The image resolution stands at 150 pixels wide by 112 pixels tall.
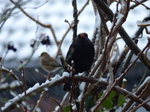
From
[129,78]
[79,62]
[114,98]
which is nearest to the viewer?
[114,98]

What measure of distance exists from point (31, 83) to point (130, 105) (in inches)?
74.3

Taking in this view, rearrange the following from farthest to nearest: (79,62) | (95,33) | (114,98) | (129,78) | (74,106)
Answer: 1. (129,78)
2. (79,62)
3. (95,33)
4. (114,98)
5. (74,106)

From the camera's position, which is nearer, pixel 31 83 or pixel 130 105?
pixel 130 105

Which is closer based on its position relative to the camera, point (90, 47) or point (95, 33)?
point (95, 33)

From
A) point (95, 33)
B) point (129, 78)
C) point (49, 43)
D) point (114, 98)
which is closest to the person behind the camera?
point (49, 43)

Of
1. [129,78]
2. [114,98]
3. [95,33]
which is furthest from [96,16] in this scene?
[129,78]

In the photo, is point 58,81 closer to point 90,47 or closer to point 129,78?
point 90,47

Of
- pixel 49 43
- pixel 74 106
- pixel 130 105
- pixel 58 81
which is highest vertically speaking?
pixel 49 43

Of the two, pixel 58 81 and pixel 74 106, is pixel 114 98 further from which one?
pixel 58 81

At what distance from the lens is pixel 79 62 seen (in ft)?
9.04

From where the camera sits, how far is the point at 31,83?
342 cm

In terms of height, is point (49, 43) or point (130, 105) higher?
point (49, 43)

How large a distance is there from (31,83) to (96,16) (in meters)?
1.42

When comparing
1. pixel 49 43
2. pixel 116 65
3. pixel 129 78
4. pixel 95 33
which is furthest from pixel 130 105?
pixel 129 78
